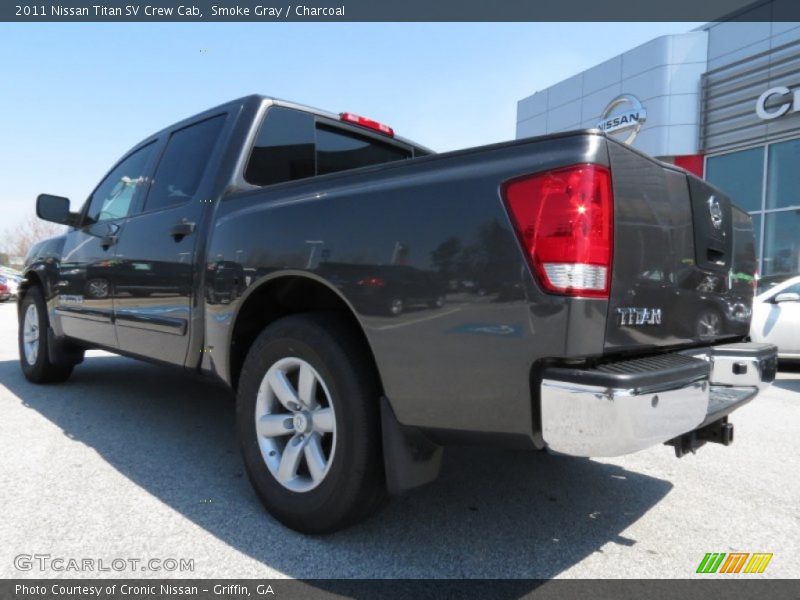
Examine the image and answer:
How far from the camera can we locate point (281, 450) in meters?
2.52

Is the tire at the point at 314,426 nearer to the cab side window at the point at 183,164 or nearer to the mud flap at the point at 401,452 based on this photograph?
the mud flap at the point at 401,452

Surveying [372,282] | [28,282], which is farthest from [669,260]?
[28,282]

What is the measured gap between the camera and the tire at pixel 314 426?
215cm

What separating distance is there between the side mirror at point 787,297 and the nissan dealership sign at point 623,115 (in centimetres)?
1013

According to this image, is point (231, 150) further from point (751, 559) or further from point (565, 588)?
point (751, 559)

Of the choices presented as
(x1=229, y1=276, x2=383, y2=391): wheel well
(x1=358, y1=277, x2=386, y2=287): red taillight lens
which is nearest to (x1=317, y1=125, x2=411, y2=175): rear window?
(x1=229, y1=276, x2=383, y2=391): wheel well

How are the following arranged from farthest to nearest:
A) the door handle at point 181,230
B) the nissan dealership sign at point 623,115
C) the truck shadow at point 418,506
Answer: the nissan dealership sign at point 623,115 < the door handle at point 181,230 < the truck shadow at point 418,506

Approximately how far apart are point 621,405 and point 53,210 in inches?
180

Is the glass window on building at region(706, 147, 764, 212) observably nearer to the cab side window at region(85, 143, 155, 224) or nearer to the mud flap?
the cab side window at region(85, 143, 155, 224)

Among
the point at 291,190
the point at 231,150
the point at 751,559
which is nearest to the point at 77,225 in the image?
the point at 231,150

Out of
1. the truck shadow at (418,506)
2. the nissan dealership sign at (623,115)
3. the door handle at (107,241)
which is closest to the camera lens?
the truck shadow at (418,506)

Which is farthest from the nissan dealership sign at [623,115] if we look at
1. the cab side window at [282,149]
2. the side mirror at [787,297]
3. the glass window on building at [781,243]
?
the cab side window at [282,149]

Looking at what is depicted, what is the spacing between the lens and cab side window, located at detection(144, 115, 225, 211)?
332cm

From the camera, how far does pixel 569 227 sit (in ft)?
5.70
